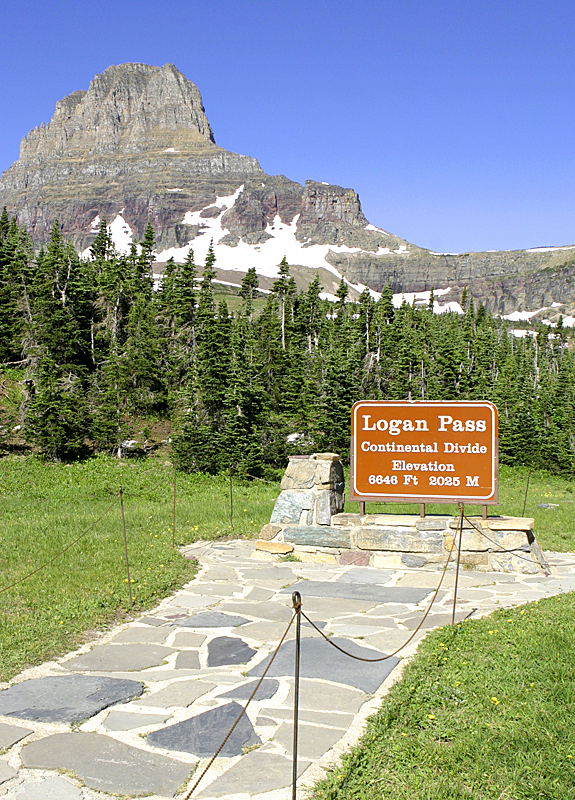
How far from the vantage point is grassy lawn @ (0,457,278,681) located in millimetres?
7496

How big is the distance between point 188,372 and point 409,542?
76.0 feet

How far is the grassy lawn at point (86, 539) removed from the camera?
7496 mm

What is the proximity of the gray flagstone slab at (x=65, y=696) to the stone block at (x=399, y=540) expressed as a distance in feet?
19.9

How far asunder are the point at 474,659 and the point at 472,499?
17.1 ft

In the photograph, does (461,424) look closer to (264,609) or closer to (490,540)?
(490,540)

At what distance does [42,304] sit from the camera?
3250cm

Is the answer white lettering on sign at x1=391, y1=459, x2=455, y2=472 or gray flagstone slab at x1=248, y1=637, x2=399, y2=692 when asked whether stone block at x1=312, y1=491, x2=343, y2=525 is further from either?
gray flagstone slab at x1=248, y1=637, x2=399, y2=692

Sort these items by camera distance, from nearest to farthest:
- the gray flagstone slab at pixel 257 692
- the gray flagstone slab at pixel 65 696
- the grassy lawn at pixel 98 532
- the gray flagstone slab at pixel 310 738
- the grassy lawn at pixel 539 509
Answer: the gray flagstone slab at pixel 310 738
the gray flagstone slab at pixel 65 696
the gray flagstone slab at pixel 257 692
the grassy lawn at pixel 98 532
the grassy lawn at pixel 539 509

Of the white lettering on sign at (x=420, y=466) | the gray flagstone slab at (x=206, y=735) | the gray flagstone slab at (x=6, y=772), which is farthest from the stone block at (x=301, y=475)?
the gray flagstone slab at (x=6, y=772)

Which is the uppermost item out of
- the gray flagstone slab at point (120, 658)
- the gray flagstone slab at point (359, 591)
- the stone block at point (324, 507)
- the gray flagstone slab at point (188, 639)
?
the stone block at point (324, 507)

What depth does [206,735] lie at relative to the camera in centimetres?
489

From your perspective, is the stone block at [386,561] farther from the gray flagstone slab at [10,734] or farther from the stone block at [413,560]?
the gray flagstone slab at [10,734]

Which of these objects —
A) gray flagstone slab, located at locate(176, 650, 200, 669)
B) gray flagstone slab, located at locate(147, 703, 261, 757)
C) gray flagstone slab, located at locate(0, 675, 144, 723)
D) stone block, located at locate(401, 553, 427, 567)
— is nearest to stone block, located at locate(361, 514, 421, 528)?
stone block, located at locate(401, 553, 427, 567)

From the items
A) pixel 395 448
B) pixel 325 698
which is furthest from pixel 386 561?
pixel 325 698
